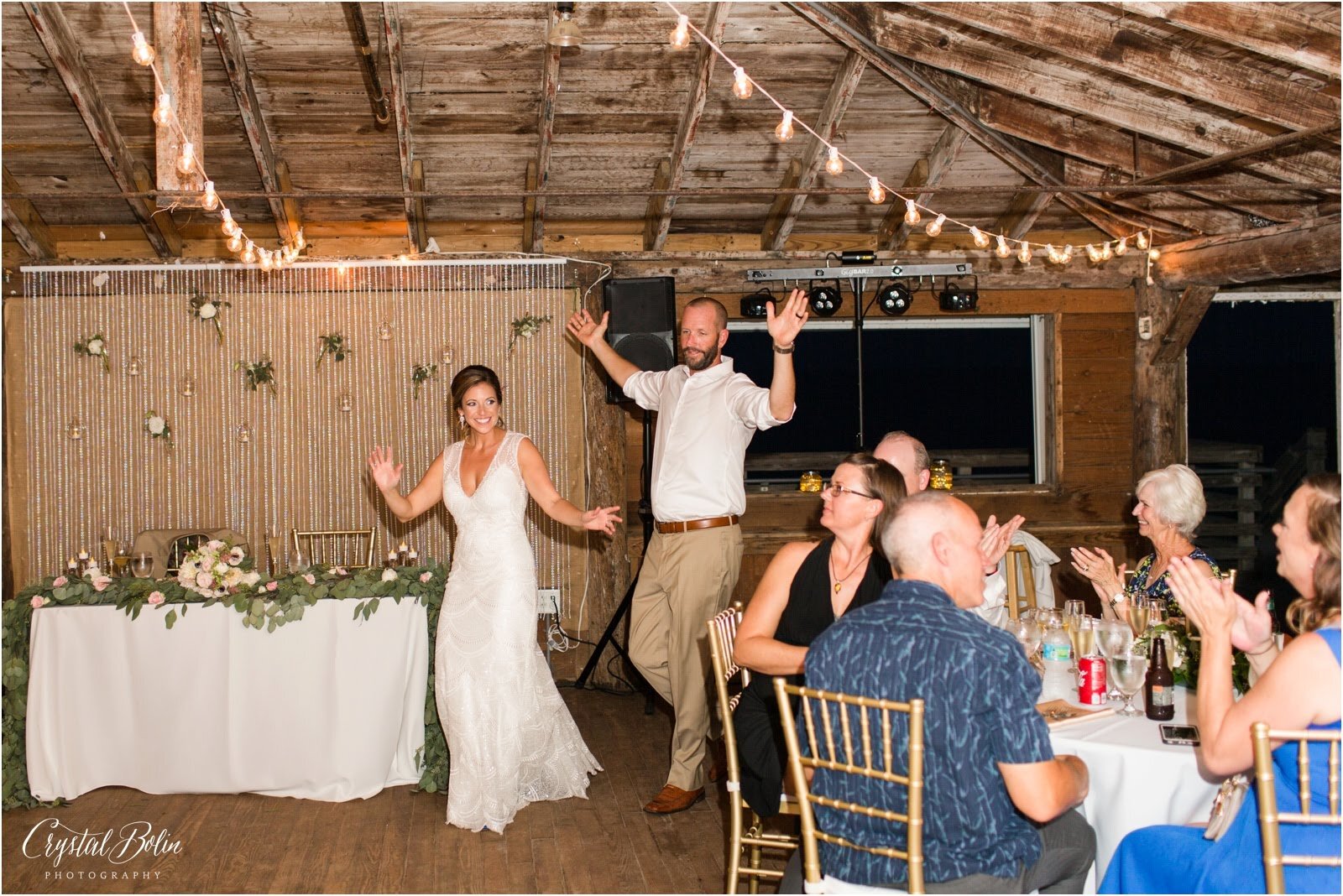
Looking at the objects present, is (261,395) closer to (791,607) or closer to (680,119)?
(680,119)

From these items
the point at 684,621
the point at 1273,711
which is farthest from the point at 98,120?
the point at 1273,711

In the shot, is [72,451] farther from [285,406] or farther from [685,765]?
[685,765]

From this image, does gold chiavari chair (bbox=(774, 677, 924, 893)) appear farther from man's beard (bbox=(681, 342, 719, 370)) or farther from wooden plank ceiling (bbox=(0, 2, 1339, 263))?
wooden plank ceiling (bbox=(0, 2, 1339, 263))

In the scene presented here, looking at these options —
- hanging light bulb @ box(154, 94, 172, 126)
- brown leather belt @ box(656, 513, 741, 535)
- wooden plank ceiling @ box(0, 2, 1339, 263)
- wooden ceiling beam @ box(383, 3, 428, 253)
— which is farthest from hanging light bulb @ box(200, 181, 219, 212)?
brown leather belt @ box(656, 513, 741, 535)

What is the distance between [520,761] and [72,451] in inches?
168

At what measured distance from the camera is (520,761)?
461 centimetres

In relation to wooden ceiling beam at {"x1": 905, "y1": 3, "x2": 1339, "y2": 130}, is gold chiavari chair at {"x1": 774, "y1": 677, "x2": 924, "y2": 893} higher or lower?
lower

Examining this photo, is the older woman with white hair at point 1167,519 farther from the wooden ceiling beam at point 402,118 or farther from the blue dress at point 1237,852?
the wooden ceiling beam at point 402,118

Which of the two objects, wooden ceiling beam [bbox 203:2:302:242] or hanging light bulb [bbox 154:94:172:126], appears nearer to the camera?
hanging light bulb [bbox 154:94:172:126]

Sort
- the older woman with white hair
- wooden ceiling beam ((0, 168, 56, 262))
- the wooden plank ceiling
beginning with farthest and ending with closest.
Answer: wooden ceiling beam ((0, 168, 56, 262)) → the wooden plank ceiling → the older woman with white hair

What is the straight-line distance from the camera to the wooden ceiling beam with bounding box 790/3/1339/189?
5.41 m

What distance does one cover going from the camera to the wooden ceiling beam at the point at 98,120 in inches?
214

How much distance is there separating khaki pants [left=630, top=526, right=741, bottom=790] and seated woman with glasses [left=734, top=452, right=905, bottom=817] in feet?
3.96

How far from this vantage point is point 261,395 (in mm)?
7379
